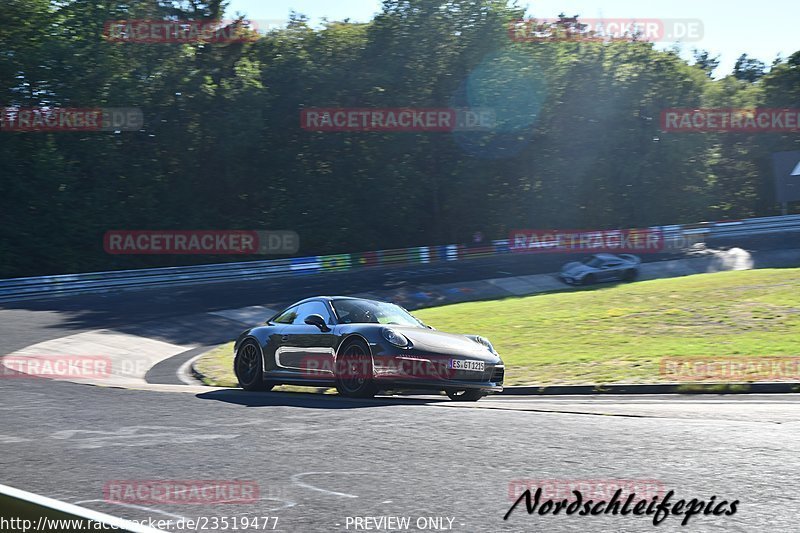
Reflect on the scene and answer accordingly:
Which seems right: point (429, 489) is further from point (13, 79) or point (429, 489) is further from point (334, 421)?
point (13, 79)

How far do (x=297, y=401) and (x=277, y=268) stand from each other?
2879 centimetres

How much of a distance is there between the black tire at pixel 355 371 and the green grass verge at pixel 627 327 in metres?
3.48

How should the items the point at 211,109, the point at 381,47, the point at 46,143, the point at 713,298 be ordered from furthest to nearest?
the point at 381,47 → the point at 211,109 → the point at 46,143 → the point at 713,298

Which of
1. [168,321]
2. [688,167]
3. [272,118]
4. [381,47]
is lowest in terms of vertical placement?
[168,321]

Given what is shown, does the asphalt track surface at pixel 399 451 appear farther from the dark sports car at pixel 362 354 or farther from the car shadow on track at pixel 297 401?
the dark sports car at pixel 362 354

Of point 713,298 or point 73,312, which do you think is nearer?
point 713,298

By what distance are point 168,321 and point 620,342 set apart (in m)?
14.5

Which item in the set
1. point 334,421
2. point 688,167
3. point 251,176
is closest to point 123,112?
point 251,176

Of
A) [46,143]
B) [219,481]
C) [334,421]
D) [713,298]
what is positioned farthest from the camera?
[46,143]

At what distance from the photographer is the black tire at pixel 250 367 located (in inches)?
490

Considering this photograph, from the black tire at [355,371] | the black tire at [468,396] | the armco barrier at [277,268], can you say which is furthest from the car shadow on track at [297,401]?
the armco barrier at [277,268]

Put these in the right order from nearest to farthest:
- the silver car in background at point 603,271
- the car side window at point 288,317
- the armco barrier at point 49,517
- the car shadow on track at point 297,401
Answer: the armco barrier at point 49,517 < the car shadow on track at point 297,401 < the car side window at point 288,317 < the silver car in background at point 603,271

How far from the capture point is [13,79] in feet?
141

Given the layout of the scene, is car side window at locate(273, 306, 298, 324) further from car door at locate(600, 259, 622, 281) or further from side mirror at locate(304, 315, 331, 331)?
car door at locate(600, 259, 622, 281)
